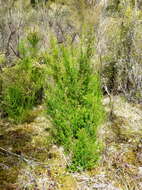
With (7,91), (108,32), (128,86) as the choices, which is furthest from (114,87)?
(7,91)

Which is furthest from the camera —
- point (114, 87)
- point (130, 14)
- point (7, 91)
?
point (114, 87)

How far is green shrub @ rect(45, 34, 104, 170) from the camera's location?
2607 millimetres

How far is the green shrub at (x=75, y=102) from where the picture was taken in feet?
8.55

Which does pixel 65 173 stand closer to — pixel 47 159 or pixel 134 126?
pixel 47 159

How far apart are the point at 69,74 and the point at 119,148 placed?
1165mm

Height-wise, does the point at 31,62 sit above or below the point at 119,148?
above

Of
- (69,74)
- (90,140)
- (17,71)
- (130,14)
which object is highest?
(130,14)

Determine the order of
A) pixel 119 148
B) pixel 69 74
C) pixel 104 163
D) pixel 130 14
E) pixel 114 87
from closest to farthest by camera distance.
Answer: pixel 69 74
pixel 104 163
pixel 119 148
pixel 130 14
pixel 114 87

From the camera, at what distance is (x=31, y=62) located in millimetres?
3621

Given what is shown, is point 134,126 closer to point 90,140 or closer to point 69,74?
point 90,140

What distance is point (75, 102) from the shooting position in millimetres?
2699

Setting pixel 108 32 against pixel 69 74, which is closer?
pixel 69 74

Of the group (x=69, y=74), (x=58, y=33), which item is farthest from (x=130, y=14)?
(x=58, y=33)

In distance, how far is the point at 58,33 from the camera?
7.36m
